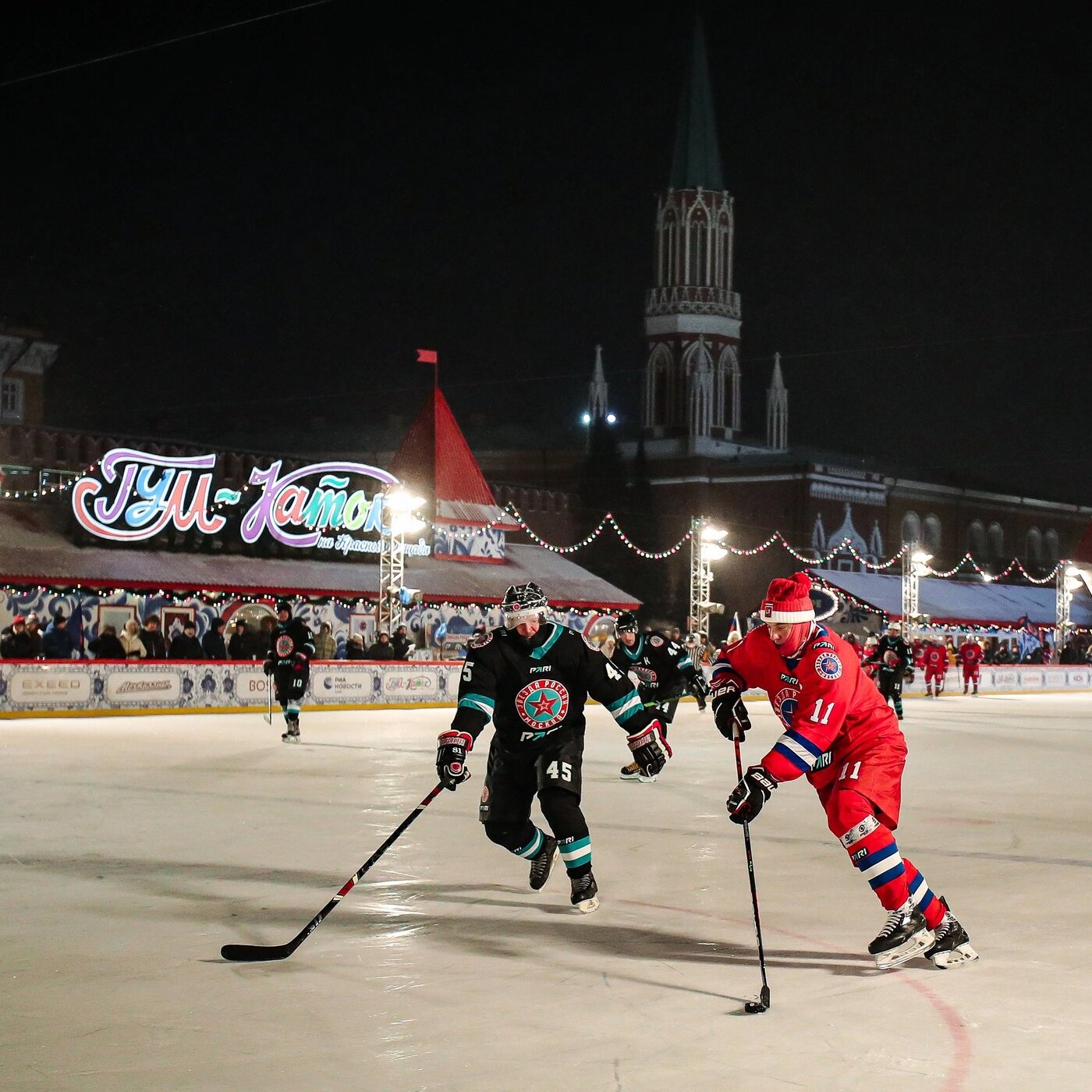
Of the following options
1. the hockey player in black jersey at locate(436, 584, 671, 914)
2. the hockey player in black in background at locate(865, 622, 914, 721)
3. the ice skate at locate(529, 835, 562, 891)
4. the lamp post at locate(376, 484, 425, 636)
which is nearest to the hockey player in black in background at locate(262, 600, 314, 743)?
the ice skate at locate(529, 835, 562, 891)

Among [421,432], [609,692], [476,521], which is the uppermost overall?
[421,432]

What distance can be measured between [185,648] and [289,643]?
670 cm

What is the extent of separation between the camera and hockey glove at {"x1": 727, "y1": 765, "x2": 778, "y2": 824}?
5.98 meters

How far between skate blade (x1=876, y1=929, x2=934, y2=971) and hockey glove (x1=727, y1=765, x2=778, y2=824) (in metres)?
0.78

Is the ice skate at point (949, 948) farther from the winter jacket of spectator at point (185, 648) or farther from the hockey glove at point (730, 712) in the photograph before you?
the winter jacket of spectator at point (185, 648)

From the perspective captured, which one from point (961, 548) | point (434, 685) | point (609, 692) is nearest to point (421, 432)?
point (434, 685)

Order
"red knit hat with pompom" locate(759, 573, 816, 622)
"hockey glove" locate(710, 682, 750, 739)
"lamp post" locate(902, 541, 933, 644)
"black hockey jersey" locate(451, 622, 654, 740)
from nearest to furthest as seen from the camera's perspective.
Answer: "red knit hat with pompom" locate(759, 573, 816, 622) < "hockey glove" locate(710, 682, 750, 739) < "black hockey jersey" locate(451, 622, 654, 740) < "lamp post" locate(902, 541, 933, 644)

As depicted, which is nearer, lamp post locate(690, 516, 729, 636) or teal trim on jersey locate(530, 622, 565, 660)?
teal trim on jersey locate(530, 622, 565, 660)

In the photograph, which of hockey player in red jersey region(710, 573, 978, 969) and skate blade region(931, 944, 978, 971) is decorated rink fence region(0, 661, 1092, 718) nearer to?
hockey player in red jersey region(710, 573, 978, 969)

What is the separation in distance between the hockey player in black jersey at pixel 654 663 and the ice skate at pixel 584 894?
25.5 feet

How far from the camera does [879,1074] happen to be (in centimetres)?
457

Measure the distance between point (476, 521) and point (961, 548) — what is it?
99.5ft

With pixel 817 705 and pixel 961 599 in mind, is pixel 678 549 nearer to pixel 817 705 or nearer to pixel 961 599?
pixel 961 599

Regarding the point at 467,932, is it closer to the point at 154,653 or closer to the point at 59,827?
the point at 59,827
